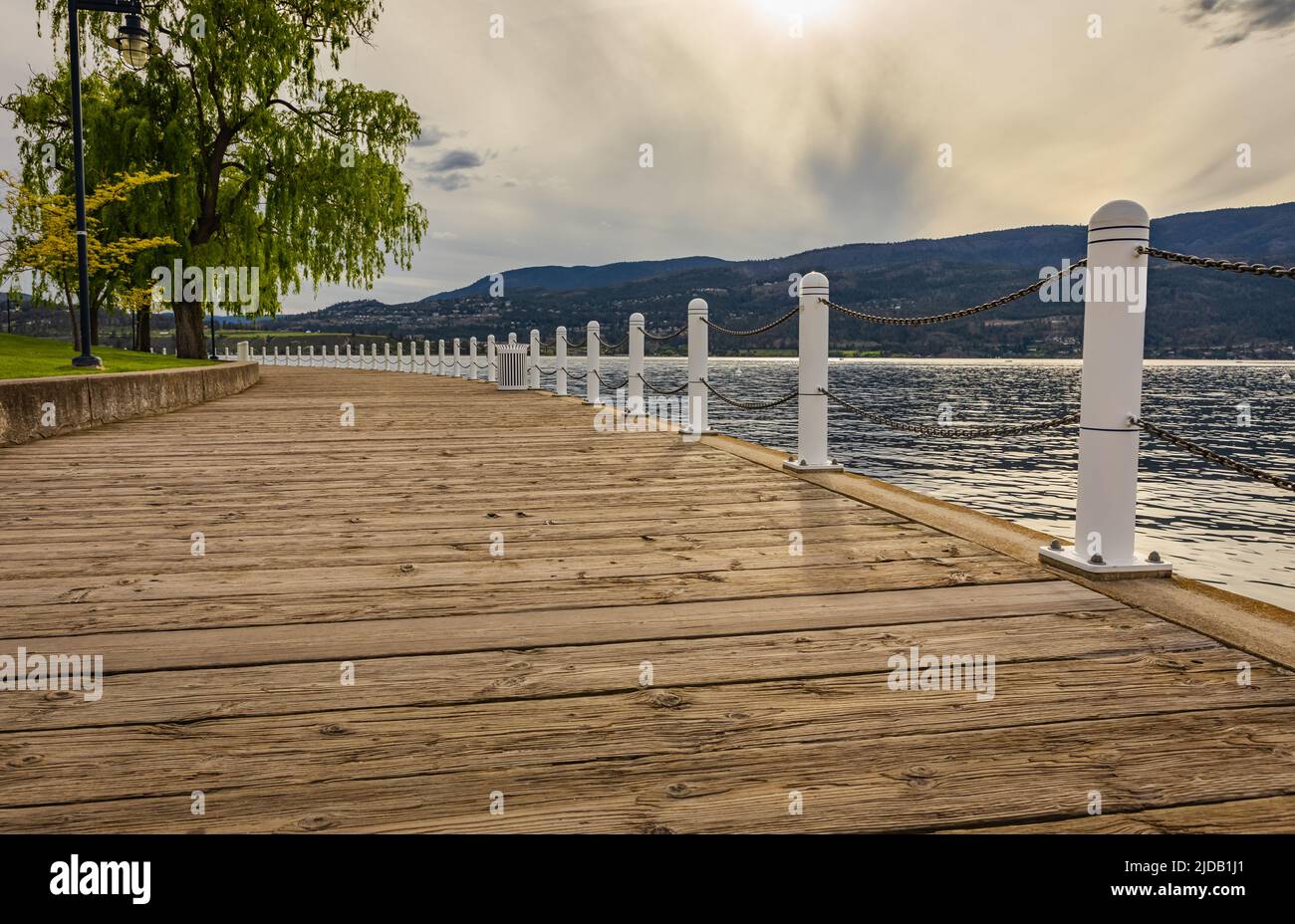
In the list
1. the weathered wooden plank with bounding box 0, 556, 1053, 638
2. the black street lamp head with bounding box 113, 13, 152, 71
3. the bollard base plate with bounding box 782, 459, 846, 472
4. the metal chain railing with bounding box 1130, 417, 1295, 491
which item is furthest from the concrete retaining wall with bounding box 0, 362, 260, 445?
the metal chain railing with bounding box 1130, 417, 1295, 491

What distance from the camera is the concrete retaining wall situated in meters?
7.30

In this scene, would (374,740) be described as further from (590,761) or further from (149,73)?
(149,73)

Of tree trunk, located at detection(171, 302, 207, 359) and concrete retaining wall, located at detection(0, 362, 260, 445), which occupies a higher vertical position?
tree trunk, located at detection(171, 302, 207, 359)

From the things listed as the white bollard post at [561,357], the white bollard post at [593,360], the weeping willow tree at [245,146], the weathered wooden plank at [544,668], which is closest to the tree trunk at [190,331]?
the weeping willow tree at [245,146]

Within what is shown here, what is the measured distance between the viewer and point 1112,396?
326 centimetres

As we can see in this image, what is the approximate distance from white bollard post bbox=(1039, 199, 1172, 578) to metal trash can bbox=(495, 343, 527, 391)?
13438mm

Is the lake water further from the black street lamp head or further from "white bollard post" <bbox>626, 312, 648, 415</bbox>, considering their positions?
the black street lamp head

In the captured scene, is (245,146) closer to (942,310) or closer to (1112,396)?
(1112,396)

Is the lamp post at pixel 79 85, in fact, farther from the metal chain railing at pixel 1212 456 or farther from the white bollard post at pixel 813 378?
the metal chain railing at pixel 1212 456

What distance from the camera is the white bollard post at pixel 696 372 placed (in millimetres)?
7793

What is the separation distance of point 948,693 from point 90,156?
21.6 metres
